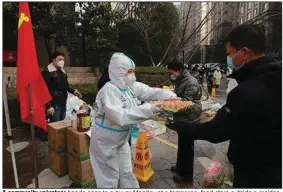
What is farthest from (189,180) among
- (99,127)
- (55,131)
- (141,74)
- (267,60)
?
(141,74)

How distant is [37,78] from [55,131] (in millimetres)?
1077

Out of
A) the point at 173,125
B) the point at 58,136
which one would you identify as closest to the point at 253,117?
the point at 173,125

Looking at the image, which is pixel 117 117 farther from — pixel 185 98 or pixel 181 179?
pixel 181 179

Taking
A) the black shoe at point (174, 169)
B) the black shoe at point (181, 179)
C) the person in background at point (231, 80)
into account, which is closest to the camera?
the person in background at point (231, 80)

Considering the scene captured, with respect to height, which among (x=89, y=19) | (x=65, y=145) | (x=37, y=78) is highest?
(x=89, y=19)

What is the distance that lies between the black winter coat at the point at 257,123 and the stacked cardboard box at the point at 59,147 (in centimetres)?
239

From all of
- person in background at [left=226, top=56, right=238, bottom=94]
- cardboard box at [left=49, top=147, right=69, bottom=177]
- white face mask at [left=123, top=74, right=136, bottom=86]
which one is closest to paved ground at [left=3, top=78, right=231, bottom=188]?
cardboard box at [left=49, top=147, right=69, bottom=177]

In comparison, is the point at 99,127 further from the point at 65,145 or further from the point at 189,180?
the point at 189,180

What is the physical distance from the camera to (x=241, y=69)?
70.2 inches

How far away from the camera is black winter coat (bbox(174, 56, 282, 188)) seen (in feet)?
5.34

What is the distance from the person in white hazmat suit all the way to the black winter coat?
0.79m

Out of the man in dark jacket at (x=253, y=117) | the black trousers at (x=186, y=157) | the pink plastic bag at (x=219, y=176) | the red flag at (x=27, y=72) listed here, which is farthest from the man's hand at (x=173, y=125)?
the red flag at (x=27, y=72)

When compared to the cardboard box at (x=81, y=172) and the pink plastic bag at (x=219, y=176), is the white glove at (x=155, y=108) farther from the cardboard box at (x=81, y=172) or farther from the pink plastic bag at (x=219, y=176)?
the cardboard box at (x=81, y=172)

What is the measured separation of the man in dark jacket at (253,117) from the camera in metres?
1.63
